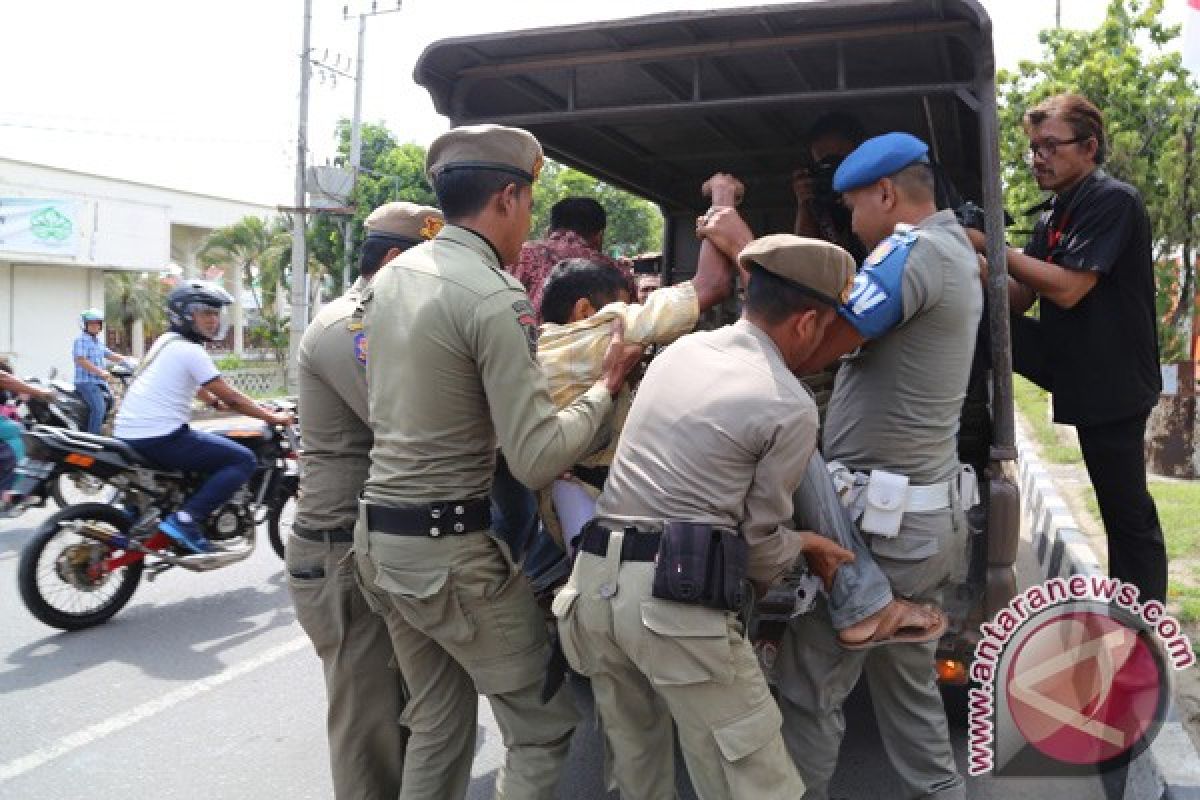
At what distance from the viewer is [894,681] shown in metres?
2.72

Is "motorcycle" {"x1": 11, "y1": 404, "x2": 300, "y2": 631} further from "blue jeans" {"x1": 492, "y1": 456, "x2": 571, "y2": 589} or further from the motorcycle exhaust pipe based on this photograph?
"blue jeans" {"x1": 492, "y1": 456, "x2": 571, "y2": 589}

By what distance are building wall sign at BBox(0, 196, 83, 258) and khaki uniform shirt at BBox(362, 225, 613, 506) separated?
64.1ft

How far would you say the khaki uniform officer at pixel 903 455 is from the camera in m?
2.57

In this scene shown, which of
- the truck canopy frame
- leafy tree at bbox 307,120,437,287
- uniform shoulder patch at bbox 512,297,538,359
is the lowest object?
uniform shoulder patch at bbox 512,297,538,359

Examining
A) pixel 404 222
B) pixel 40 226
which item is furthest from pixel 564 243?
pixel 40 226

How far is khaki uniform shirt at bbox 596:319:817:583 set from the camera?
2.07m

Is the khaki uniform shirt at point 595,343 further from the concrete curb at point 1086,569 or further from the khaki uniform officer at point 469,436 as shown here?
the concrete curb at point 1086,569

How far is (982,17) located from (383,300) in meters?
1.92

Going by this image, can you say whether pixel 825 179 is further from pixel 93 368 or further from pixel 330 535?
pixel 93 368

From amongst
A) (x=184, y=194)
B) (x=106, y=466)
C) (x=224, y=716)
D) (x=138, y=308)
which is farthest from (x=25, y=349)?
(x=224, y=716)

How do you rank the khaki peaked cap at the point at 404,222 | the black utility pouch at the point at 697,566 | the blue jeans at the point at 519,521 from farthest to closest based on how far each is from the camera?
the khaki peaked cap at the point at 404,222, the blue jeans at the point at 519,521, the black utility pouch at the point at 697,566

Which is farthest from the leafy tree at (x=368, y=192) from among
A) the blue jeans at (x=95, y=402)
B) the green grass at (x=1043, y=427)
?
the blue jeans at (x=95, y=402)

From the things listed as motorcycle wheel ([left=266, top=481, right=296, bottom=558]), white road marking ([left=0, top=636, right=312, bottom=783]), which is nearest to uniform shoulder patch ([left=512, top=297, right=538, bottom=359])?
white road marking ([left=0, top=636, right=312, bottom=783])

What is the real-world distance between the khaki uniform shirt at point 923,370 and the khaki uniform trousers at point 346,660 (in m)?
1.44
